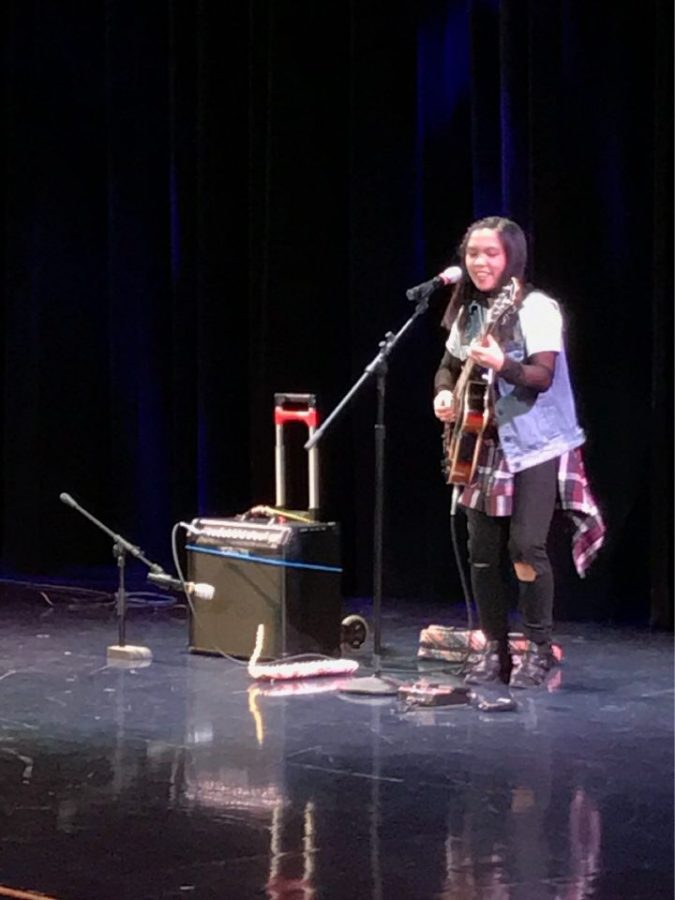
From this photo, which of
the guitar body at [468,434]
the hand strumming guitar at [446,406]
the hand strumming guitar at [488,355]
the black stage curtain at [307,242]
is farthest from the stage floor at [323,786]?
the black stage curtain at [307,242]

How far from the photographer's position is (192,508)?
7.39m

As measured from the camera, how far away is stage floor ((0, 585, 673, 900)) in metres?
3.01

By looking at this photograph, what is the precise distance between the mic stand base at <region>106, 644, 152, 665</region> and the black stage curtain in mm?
1529

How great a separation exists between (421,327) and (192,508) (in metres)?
1.43

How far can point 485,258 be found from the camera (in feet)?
15.4

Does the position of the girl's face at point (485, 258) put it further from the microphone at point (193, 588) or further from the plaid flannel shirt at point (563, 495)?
the microphone at point (193, 588)

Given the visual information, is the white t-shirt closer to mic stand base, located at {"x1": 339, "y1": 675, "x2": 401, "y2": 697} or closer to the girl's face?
the girl's face

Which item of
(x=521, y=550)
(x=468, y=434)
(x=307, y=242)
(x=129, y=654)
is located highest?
(x=307, y=242)

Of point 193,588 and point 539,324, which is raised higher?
point 539,324

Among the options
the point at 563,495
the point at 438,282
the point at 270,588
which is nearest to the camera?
the point at 438,282

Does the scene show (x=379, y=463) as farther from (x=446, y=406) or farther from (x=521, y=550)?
(x=521, y=550)

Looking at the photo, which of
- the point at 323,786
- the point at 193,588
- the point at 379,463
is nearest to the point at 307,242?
the point at 193,588

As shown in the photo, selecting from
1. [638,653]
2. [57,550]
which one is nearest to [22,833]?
[638,653]

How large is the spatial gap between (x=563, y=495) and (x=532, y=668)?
19.8 inches
